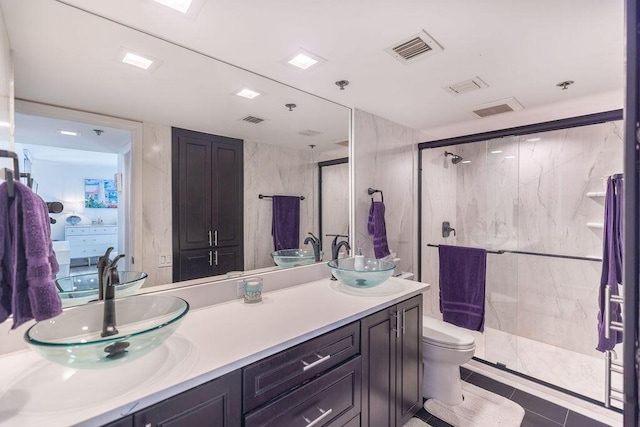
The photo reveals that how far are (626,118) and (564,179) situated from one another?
2707 millimetres

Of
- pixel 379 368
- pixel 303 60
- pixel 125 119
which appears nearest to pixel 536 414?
pixel 379 368

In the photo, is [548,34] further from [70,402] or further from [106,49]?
[70,402]

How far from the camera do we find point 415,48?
1.55 m

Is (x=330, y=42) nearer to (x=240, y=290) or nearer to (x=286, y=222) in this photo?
(x=286, y=222)

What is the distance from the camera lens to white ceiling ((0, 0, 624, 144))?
1.19m

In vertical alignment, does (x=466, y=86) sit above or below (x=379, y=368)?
above

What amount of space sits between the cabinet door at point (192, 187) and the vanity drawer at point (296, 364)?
2.50 ft

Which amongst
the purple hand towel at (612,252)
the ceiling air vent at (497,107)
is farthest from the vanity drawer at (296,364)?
the ceiling air vent at (497,107)

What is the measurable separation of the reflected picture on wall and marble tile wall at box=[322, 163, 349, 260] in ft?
4.35

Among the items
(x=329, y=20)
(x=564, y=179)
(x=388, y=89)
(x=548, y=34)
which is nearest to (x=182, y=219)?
(x=329, y=20)

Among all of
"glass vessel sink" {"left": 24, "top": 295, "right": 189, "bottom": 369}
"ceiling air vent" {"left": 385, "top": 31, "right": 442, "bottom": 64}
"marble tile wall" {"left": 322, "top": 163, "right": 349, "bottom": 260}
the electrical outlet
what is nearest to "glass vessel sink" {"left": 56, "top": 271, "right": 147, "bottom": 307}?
"glass vessel sink" {"left": 24, "top": 295, "right": 189, "bottom": 369}

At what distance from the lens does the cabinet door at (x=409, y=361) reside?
1.73 m

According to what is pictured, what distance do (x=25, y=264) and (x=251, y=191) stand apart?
107cm

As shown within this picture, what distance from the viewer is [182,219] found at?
1467 millimetres
